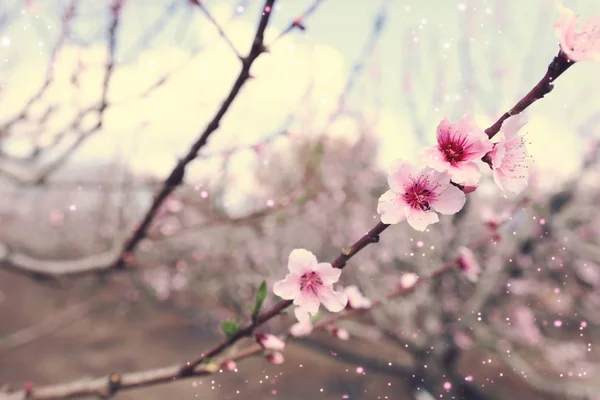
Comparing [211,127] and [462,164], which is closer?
[462,164]

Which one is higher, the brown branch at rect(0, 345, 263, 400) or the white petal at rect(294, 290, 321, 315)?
the white petal at rect(294, 290, 321, 315)

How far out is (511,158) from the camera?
3.14 feet

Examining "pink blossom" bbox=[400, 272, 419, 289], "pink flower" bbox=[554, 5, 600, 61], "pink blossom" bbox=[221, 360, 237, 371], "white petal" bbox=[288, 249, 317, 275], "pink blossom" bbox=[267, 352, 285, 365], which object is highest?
"pink flower" bbox=[554, 5, 600, 61]

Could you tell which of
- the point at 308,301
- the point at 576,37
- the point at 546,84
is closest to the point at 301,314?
the point at 308,301

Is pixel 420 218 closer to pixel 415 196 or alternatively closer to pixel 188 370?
pixel 415 196

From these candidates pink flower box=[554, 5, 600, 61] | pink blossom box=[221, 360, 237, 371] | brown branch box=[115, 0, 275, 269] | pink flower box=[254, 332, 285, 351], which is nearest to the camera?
pink flower box=[554, 5, 600, 61]

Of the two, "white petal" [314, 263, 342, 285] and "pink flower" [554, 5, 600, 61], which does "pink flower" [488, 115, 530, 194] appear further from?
"white petal" [314, 263, 342, 285]

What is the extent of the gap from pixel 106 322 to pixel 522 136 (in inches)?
475

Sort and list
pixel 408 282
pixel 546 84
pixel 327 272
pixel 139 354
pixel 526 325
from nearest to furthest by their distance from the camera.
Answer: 1. pixel 546 84
2. pixel 327 272
3. pixel 408 282
4. pixel 526 325
5. pixel 139 354

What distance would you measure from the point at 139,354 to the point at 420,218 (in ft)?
32.8

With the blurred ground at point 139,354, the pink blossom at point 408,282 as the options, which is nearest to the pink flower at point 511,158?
the pink blossom at point 408,282

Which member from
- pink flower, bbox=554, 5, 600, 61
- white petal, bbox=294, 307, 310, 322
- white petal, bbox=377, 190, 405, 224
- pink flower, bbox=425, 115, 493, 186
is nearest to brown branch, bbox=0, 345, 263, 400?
white petal, bbox=294, 307, 310, 322

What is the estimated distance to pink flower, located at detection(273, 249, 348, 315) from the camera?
105 centimetres

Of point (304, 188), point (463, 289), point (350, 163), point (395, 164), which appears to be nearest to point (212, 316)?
point (350, 163)
